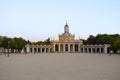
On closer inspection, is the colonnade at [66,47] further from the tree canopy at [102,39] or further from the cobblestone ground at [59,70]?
the cobblestone ground at [59,70]

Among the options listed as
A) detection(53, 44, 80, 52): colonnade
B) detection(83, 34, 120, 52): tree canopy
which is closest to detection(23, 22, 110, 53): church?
detection(53, 44, 80, 52): colonnade

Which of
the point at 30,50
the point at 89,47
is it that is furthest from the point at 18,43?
the point at 89,47

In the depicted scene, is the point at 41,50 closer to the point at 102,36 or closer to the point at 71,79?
the point at 102,36

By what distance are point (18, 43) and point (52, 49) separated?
37.4 m

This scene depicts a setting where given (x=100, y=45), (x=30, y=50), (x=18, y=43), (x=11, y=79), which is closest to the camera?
(x=11, y=79)

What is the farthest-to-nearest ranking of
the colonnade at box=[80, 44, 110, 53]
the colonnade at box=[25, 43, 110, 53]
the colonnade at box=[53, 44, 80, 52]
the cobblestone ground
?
the colonnade at box=[53, 44, 80, 52], the colonnade at box=[25, 43, 110, 53], the colonnade at box=[80, 44, 110, 53], the cobblestone ground

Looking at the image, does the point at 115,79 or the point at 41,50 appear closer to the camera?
the point at 115,79

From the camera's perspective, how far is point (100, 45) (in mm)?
121125

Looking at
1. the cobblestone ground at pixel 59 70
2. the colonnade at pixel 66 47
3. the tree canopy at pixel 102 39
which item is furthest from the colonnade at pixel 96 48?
the cobblestone ground at pixel 59 70

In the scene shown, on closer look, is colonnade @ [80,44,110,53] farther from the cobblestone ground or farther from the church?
the cobblestone ground

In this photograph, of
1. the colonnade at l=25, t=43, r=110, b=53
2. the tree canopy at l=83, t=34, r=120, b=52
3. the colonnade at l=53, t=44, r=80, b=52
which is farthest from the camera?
the colonnade at l=53, t=44, r=80, b=52

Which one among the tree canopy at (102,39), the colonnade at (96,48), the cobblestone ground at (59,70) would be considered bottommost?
the cobblestone ground at (59,70)

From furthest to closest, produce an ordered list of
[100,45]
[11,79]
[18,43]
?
[100,45]
[18,43]
[11,79]

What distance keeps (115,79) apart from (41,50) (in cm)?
11907
